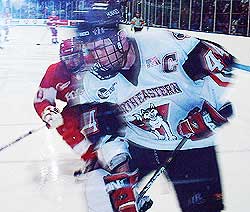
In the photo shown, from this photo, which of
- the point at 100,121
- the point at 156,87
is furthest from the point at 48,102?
the point at 156,87

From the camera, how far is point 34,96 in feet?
3.85

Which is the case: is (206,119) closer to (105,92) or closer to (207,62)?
(207,62)

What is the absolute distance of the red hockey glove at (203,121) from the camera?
49.7 inches

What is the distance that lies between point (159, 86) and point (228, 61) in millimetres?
227

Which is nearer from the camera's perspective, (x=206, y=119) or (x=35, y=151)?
(x=35, y=151)

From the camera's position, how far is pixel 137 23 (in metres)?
1.23

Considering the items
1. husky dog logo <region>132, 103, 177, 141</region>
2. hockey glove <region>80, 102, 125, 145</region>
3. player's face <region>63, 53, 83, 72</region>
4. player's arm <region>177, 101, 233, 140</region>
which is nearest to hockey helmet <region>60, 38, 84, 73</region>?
player's face <region>63, 53, 83, 72</region>

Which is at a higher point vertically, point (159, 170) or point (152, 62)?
point (152, 62)

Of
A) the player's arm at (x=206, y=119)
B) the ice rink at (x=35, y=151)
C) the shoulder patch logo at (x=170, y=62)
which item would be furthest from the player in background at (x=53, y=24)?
the player's arm at (x=206, y=119)

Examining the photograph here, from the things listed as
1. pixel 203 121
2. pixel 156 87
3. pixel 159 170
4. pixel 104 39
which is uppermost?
pixel 104 39

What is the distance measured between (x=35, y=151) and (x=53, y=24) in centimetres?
34

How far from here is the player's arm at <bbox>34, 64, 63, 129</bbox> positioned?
1.16 metres

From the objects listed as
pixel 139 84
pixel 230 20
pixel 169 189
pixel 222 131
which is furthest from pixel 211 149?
pixel 230 20

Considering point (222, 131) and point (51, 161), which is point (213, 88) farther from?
point (51, 161)
